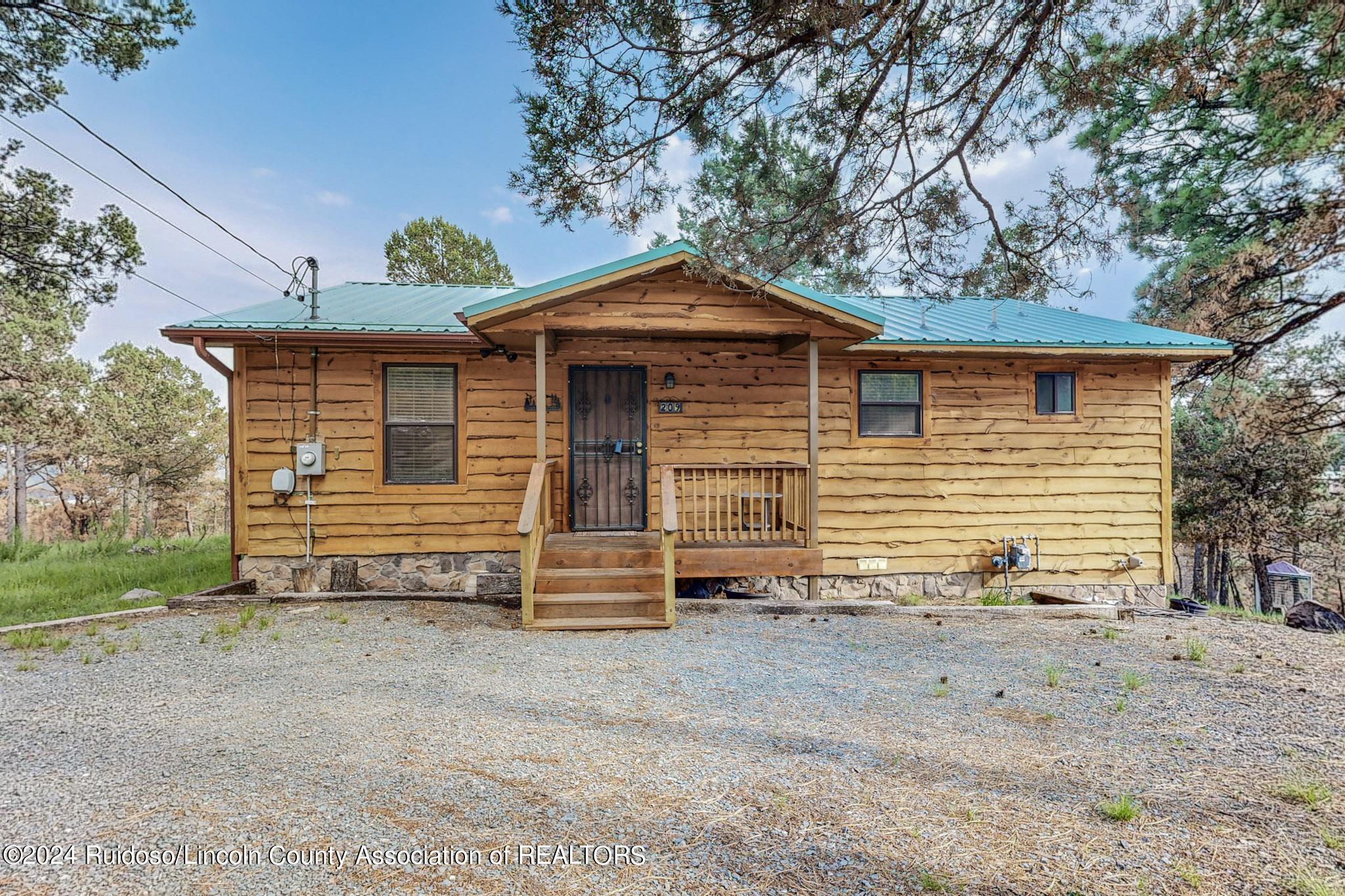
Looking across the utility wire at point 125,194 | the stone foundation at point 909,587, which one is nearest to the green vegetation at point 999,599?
the stone foundation at point 909,587

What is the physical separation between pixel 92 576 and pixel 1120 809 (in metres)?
11.1

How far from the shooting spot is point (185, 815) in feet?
7.36

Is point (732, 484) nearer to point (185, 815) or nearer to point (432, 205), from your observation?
point (185, 815)

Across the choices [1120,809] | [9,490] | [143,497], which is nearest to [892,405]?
[1120,809]

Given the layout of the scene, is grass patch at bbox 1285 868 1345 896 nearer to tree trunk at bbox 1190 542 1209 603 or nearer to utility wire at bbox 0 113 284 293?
utility wire at bbox 0 113 284 293

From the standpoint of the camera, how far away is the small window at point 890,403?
7398 mm

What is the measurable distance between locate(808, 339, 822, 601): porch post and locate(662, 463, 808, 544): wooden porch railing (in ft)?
0.33

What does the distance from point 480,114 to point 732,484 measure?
1141cm

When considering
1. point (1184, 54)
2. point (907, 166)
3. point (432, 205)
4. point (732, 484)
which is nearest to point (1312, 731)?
point (1184, 54)

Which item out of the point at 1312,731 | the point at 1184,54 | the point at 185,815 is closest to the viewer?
the point at 185,815

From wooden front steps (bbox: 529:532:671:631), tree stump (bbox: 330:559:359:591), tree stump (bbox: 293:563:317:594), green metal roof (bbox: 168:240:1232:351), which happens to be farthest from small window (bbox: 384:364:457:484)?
wooden front steps (bbox: 529:532:671:631)

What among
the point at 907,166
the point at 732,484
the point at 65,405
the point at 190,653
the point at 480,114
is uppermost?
the point at 480,114

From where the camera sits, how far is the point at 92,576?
7895 mm

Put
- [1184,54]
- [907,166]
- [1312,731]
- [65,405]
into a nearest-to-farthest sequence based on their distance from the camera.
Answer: [1312,731] → [1184,54] → [907,166] → [65,405]
